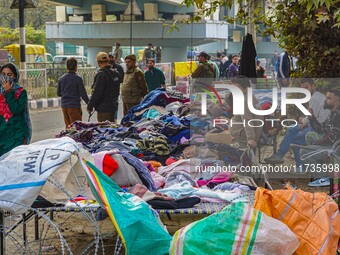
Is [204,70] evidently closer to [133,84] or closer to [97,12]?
[133,84]

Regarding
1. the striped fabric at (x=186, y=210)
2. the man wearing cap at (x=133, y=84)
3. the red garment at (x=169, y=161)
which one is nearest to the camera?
the striped fabric at (x=186, y=210)

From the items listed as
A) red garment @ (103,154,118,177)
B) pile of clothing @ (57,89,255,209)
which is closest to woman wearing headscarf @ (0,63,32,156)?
pile of clothing @ (57,89,255,209)

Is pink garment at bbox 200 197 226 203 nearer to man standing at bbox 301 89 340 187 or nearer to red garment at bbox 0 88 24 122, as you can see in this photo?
man standing at bbox 301 89 340 187

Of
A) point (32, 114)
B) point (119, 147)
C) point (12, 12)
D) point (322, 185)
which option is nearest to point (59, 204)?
point (119, 147)

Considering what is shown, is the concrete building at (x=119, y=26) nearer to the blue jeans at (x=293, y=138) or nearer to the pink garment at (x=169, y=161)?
the blue jeans at (x=293, y=138)

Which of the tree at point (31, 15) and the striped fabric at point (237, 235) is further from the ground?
the tree at point (31, 15)

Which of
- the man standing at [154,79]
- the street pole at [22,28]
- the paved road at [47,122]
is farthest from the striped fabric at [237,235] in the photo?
the street pole at [22,28]

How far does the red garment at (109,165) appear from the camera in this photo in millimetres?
6695

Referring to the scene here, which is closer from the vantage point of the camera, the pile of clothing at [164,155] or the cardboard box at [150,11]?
the pile of clothing at [164,155]

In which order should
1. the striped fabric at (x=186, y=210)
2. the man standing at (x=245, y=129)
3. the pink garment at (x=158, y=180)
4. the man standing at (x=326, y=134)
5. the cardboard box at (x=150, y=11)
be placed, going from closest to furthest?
the striped fabric at (x=186, y=210), the pink garment at (x=158, y=180), the man standing at (x=245, y=129), the man standing at (x=326, y=134), the cardboard box at (x=150, y=11)

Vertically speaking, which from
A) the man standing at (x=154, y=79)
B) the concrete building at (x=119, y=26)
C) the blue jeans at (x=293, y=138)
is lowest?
the blue jeans at (x=293, y=138)

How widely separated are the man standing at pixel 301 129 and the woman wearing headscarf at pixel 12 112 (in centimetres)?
310

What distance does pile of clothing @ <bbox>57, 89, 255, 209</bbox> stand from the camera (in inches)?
260

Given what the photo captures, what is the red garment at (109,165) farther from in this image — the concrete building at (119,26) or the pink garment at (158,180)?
the concrete building at (119,26)
